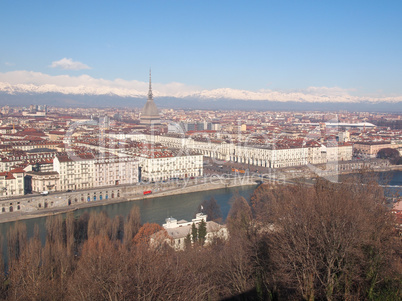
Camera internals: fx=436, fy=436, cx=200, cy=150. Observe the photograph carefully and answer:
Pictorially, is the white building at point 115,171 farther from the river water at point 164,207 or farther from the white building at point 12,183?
the white building at point 12,183

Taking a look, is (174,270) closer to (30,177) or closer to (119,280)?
(119,280)

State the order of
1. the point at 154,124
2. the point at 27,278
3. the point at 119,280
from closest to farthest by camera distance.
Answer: the point at 119,280
the point at 27,278
the point at 154,124

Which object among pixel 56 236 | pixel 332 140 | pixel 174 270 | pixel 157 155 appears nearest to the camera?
pixel 174 270

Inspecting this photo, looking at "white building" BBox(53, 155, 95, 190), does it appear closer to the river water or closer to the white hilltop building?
the river water

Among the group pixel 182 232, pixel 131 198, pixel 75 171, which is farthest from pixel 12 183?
pixel 182 232

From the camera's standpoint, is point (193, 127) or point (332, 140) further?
point (193, 127)

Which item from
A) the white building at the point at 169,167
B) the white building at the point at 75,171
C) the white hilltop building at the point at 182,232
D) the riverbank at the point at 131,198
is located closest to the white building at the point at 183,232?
the white hilltop building at the point at 182,232

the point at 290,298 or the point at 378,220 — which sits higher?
the point at 378,220

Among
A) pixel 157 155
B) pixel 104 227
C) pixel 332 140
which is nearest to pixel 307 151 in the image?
pixel 332 140
